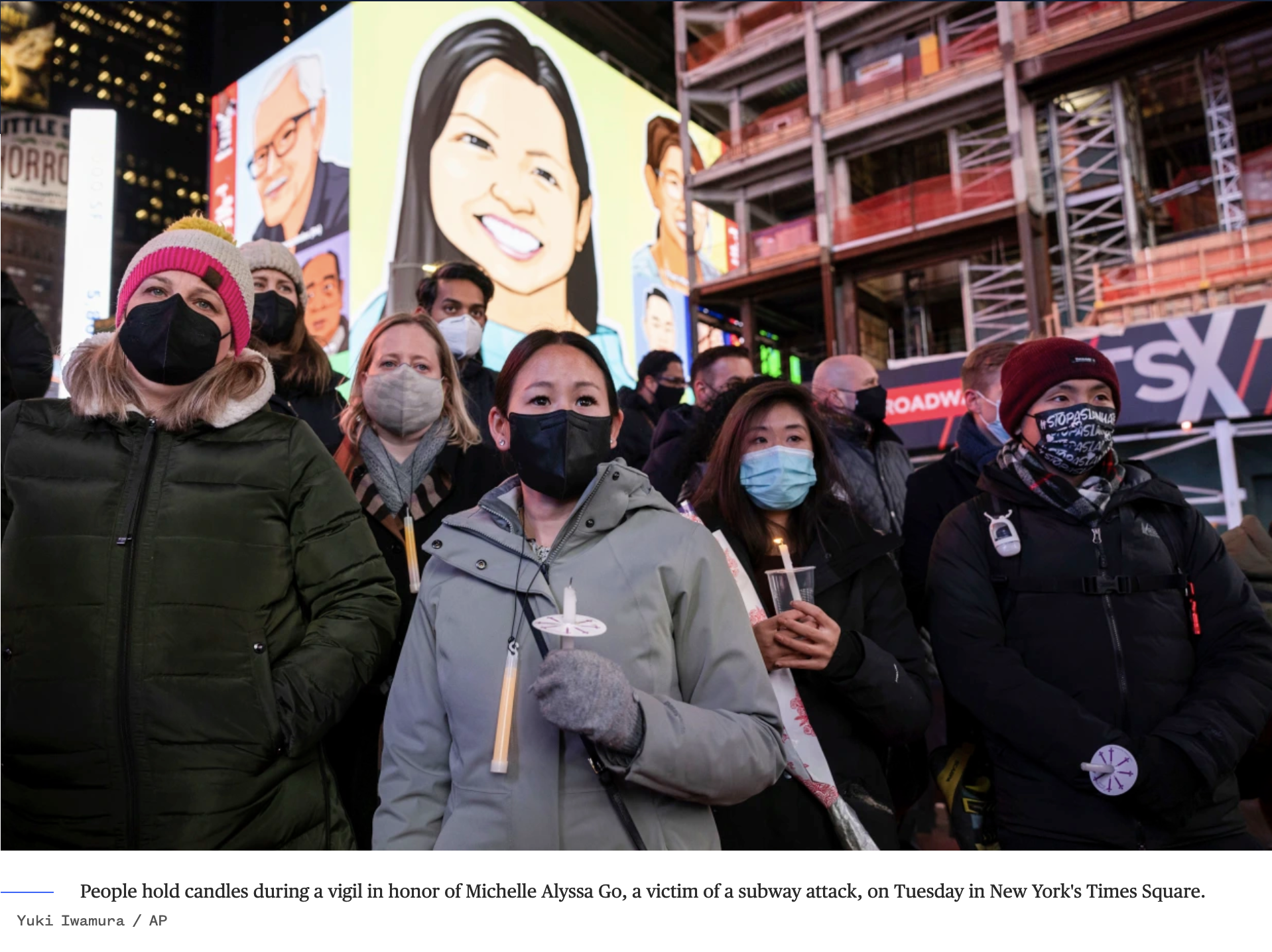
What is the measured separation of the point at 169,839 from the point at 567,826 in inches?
32.5

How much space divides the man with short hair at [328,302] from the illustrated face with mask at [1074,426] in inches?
427

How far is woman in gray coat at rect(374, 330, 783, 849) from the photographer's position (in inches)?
51.0

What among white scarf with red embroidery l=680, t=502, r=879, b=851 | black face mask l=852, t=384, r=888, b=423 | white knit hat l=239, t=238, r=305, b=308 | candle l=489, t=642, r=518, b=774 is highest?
white knit hat l=239, t=238, r=305, b=308

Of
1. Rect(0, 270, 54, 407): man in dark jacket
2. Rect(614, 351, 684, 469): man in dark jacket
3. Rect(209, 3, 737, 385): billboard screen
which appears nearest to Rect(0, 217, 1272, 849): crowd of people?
Rect(0, 270, 54, 407): man in dark jacket

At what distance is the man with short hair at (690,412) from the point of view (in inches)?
111

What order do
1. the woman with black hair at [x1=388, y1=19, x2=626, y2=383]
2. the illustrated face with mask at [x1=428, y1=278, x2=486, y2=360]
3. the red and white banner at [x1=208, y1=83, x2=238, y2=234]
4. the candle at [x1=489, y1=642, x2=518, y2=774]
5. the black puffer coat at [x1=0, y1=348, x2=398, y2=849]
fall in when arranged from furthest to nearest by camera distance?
the red and white banner at [x1=208, y1=83, x2=238, y2=234]
the woman with black hair at [x1=388, y1=19, x2=626, y2=383]
the illustrated face with mask at [x1=428, y1=278, x2=486, y2=360]
the black puffer coat at [x1=0, y1=348, x2=398, y2=849]
the candle at [x1=489, y1=642, x2=518, y2=774]

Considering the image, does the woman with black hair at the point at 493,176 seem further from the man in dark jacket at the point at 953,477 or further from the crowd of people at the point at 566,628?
the crowd of people at the point at 566,628

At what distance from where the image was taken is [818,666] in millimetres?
1705

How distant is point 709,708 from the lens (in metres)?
1.39

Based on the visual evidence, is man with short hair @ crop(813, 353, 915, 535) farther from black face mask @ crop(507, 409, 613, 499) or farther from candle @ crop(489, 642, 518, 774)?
candle @ crop(489, 642, 518, 774)

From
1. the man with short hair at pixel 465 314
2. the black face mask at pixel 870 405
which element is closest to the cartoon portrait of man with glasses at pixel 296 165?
the man with short hair at pixel 465 314

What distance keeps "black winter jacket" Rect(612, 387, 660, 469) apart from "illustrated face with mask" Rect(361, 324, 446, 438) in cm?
125

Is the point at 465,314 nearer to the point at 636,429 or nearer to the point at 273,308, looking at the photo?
the point at 273,308
